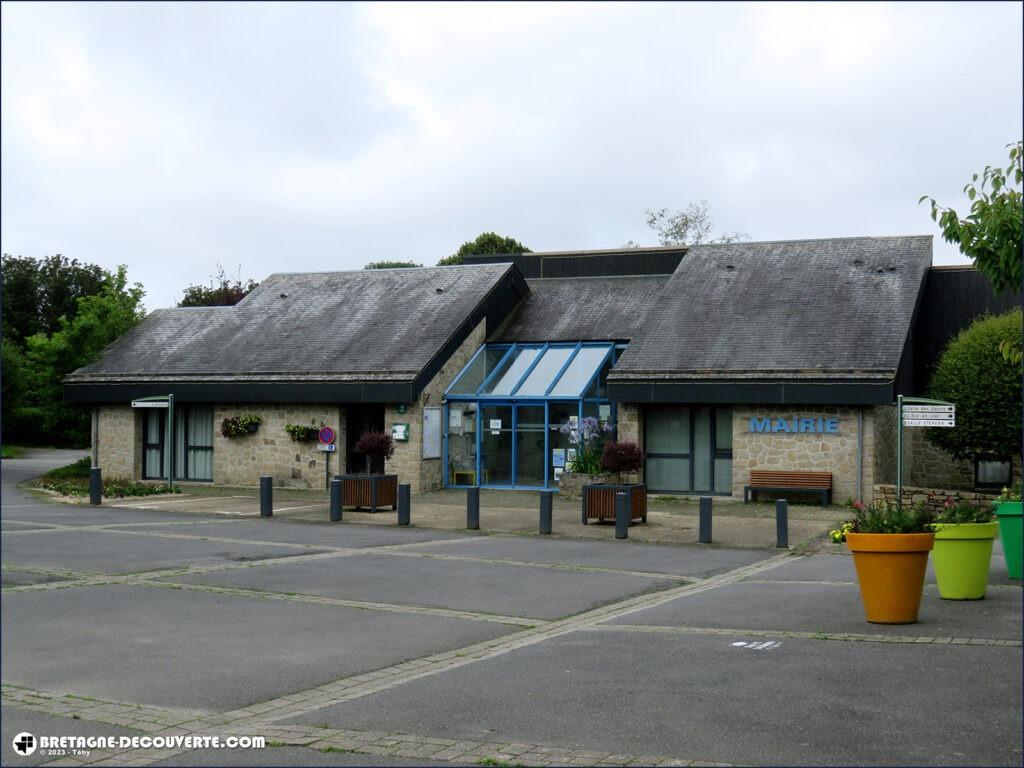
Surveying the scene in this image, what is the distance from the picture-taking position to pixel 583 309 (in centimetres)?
3234

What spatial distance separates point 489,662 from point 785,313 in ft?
68.2

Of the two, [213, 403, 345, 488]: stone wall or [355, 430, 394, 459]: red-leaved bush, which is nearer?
[355, 430, 394, 459]: red-leaved bush

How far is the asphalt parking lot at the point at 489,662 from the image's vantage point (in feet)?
21.1

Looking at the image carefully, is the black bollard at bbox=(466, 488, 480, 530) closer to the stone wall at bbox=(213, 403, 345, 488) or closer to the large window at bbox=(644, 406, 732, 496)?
the large window at bbox=(644, 406, 732, 496)

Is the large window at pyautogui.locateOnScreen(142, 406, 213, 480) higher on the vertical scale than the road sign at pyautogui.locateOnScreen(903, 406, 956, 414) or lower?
lower

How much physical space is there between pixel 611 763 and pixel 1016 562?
9.26 metres

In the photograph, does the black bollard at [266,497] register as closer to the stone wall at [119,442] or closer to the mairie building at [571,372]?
the mairie building at [571,372]

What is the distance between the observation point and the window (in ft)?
93.5

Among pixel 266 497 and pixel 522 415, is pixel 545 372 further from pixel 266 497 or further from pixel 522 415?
pixel 266 497

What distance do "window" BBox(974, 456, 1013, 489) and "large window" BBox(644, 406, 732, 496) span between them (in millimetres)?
6820

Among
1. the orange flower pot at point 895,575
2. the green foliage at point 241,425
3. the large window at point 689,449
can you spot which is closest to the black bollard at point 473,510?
the large window at point 689,449

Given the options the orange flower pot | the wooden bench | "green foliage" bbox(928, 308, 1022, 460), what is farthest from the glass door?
the orange flower pot

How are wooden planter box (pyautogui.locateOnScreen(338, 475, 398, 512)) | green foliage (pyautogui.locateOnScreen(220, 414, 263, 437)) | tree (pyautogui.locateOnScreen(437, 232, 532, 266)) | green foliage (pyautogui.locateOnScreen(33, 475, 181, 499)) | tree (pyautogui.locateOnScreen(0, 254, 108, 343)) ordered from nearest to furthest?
tree (pyautogui.locateOnScreen(0, 254, 108, 343)) < wooden planter box (pyautogui.locateOnScreen(338, 475, 398, 512)) < green foliage (pyautogui.locateOnScreen(33, 475, 181, 499)) < green foliage (pyautogui.locateOnScreen(220, 414, 263, 437)) < tree (pyautogui.locateOnScreen(437, 232, 532, 266))

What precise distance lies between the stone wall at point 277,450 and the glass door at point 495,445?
3652 mm
